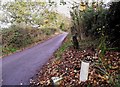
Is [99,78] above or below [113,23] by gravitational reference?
below

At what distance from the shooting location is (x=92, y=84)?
5.91 m

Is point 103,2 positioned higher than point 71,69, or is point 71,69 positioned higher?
point 103,2

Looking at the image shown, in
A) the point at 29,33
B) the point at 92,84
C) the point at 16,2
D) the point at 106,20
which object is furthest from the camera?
the point at 16,2

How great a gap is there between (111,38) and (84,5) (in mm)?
5834

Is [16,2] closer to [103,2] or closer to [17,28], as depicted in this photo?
[17,28]

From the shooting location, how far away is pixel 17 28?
2081 cm

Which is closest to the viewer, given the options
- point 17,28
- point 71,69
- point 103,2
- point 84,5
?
point 71,69

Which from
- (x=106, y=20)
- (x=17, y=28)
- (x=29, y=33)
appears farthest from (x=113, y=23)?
(x=29, y=33)

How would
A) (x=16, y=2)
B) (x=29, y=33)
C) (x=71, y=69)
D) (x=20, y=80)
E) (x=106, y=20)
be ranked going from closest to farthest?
1. (x=71, y=69)
2. (x=20, y=80)
3. (x=106, y=20)
4. (x=29, y=33)
5. (x=16, y=2)

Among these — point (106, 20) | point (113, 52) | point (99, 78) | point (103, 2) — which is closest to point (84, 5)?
point (103, 2)

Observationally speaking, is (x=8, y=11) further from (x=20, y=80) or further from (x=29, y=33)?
(x=20, y=80)

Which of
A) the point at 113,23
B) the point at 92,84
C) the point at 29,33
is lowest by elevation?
the point at 29,33

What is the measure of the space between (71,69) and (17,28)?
13702 millimetres

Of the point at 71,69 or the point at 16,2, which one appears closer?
the point at 71,69
